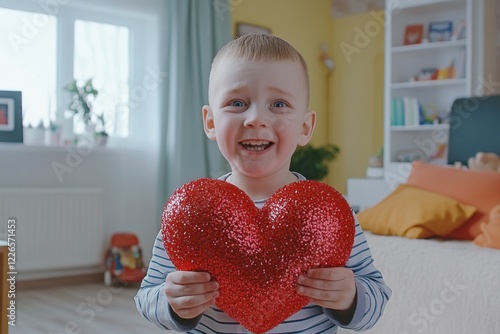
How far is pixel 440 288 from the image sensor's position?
84.0 inches

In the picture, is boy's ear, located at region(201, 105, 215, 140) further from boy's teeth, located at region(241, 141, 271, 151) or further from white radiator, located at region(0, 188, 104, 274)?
white radiator, located at region(0, 188, 104, 274)

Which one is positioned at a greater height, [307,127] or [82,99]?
[82,99]

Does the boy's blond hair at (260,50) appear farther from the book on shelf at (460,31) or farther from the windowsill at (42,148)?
the book on shelf at (460,31)

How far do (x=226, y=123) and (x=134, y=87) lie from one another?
3994mm

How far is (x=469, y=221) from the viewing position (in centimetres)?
266

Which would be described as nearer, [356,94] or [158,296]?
[158,296]

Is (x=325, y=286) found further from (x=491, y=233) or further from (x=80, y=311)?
(x=80, y=311)

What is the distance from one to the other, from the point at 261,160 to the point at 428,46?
432cm

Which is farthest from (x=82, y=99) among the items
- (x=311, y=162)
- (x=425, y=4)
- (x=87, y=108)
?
(x=425, y=4)

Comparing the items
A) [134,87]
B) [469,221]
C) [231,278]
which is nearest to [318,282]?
[231,278]

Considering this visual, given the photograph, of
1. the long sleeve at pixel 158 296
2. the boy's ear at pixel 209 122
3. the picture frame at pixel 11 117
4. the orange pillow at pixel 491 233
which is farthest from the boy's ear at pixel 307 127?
the picture frame at pixel 11 117

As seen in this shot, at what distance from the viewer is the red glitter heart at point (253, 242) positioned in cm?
76

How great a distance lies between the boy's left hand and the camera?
0.75 m

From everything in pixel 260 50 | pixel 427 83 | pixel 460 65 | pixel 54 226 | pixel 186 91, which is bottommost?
pixel 54 226
